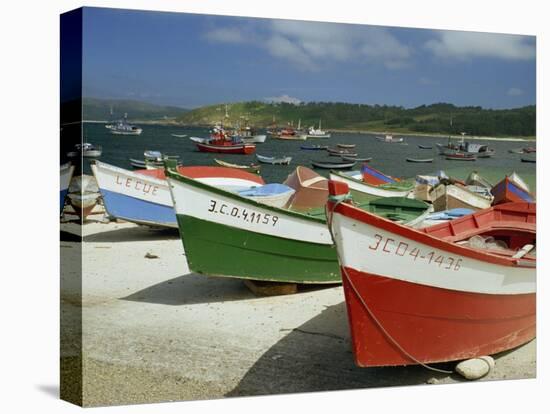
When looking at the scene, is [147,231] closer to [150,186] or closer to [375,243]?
[150,186]

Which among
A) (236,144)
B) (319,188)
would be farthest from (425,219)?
(236,144)

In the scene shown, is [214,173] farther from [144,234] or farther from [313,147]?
[144,234]

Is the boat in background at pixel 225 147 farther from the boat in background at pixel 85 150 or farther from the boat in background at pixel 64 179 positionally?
the boat in background at pixel 64 179

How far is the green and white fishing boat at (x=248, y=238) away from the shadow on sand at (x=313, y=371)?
3.54 feet

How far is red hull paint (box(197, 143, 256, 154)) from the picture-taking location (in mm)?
6188

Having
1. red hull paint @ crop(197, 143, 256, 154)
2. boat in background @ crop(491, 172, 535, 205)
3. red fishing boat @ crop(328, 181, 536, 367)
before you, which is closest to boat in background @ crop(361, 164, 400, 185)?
boat in background @ crop(491, 172, 535, 205)

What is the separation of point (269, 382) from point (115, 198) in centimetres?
407

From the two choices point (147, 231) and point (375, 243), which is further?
point (147, 231)

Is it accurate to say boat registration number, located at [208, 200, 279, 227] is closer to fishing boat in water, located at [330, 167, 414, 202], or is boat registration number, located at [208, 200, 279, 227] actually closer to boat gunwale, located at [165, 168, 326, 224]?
boat gunwale, located at [165, 168, 326, 224]

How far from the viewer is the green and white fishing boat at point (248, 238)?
6.45m

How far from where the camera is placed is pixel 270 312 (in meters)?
6.29

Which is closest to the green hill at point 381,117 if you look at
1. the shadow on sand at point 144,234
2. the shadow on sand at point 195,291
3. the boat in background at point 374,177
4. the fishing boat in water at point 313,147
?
the fishing boat in water at point 313,147

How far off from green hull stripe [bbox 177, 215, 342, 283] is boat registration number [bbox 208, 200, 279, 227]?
123 mm

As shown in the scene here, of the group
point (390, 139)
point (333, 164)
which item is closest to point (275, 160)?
point (333, 164)
